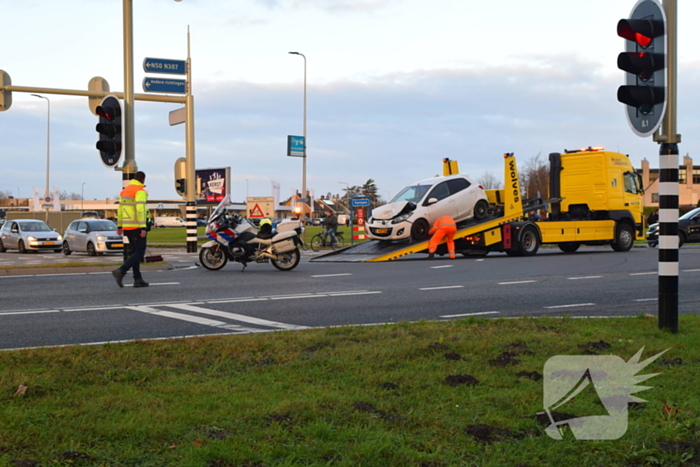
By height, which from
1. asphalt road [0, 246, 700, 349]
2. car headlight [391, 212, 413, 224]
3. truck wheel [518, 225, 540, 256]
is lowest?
asphalt road [0, 246, 700, 349]

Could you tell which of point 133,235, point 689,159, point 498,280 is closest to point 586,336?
point 498,280

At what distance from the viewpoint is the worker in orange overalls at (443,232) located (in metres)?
20.6

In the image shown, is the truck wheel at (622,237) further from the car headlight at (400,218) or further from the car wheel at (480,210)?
the car headlight at (400,218)

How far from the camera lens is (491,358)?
584cm

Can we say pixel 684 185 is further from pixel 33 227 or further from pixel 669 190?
pixel 669 190

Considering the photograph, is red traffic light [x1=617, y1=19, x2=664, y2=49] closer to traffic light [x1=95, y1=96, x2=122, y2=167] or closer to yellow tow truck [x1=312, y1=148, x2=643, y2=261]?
traffic light [x1=95, y1=96, x2=122, y2=167]

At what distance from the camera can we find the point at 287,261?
56.2 ft

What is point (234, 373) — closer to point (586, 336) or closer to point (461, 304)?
point (586, 336)

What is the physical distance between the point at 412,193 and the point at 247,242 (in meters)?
6.91

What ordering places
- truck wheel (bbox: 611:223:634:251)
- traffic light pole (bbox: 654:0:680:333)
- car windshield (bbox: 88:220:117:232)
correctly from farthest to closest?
1. car windshield (bbox: 88:220:117:232)
2. truck wheel (bbox: 611:223:634:251)
3. traffic light pole (bbox: 654:0:680:333)

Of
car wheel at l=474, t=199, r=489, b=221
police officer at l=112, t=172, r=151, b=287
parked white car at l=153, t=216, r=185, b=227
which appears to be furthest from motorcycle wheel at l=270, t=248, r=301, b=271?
parked white car at l=153, t=216, r=185, b=227

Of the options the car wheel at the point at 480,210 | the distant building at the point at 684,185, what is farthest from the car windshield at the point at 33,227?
the distant building at the point at 684,185

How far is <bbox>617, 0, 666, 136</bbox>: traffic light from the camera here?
267 inches

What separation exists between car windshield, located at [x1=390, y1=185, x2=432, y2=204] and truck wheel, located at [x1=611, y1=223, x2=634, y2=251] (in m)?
7.34
